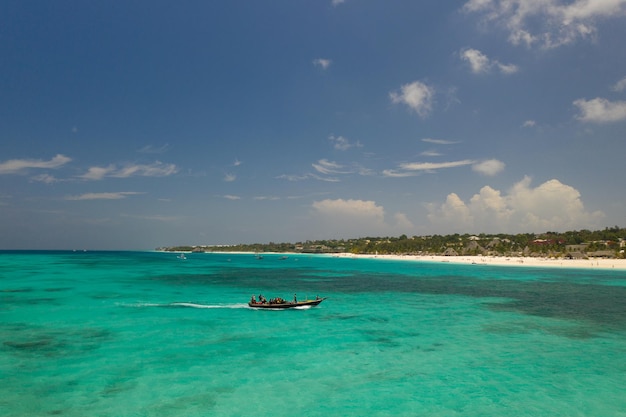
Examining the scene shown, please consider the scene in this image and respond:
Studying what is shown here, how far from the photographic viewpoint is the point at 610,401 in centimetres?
2016

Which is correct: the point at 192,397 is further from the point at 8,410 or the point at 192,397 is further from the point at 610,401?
the point at 610,401

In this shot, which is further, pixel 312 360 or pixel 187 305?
pixel 187 305

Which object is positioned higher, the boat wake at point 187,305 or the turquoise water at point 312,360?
the turquoise water at point 312,360

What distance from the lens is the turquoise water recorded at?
1958 centimetres

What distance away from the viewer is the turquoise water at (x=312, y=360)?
19578mm

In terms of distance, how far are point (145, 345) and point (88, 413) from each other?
12.7 metres

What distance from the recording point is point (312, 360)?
88.3ft

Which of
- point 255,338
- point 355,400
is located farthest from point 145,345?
point 355,400

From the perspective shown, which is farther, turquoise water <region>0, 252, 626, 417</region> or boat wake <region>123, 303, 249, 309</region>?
boat wake <region>123, 303, 249, 309</region>

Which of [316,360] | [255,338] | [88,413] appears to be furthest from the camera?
[255,338]

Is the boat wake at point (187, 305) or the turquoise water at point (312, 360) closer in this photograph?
the turquoise water at point (312, 360)

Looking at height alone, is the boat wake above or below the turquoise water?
below

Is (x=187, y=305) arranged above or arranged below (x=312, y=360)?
below

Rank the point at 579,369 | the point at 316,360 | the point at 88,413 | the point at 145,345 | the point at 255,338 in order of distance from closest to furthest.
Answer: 1. the point at 88,413
2. the point at 579,369
3. the point at 316,360
4. the point at 145,345
5. the point at 255,338
